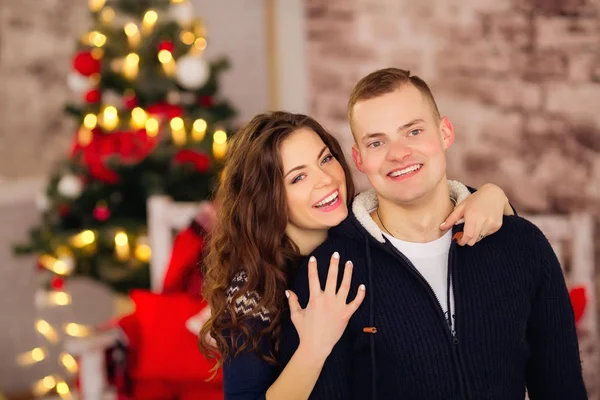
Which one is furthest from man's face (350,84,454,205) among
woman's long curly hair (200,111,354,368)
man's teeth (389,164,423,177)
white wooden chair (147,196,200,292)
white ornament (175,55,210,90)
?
white ornament (175,55,210,90)

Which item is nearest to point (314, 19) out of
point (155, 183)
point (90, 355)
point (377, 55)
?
point (377, 55)

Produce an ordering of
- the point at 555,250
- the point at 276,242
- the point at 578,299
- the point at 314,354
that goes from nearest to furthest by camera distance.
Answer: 1. the point at 314,354
2. the point at 276,242
3. the point at 578,299
4. the point at 555,250

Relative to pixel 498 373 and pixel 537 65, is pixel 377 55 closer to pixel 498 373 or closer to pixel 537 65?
pixel 537 65

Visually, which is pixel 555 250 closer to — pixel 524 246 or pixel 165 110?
pixel 524 246

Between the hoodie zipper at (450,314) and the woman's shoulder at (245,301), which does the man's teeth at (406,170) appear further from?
the woman's shoulder at (245,301)

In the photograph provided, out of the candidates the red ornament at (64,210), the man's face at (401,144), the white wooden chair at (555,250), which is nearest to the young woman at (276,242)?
the man's face at (401,144)

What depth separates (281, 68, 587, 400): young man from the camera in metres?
1.60

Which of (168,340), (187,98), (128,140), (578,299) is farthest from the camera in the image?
(187,98)

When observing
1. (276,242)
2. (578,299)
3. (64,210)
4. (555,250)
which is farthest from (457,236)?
(64,210)

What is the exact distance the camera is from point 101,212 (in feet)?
11.0

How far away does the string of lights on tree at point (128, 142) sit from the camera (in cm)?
329

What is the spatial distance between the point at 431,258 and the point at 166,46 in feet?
6.31

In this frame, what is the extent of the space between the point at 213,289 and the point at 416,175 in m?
0.54

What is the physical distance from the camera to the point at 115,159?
3.27 metres
